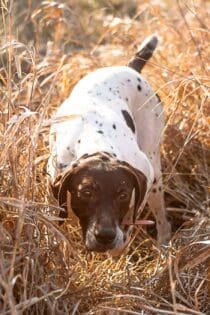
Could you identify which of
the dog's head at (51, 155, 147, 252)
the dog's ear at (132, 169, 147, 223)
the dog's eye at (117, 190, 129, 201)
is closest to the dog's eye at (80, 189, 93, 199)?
the dog's head at (51, 155, 147, 252)

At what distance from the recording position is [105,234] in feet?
13.1

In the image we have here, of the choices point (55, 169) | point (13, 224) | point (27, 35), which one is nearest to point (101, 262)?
point (55, 169)

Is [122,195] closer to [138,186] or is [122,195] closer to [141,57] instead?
[138,186]

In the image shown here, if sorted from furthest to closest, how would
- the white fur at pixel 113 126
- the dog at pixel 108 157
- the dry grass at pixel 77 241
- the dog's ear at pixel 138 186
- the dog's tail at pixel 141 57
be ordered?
the dog's tail at pixel 141 57, the white fur at pixel 113 126, the dog's ear at pixel 138 186, the dog at pixel 108 157, the dry grass at pixel 77 241

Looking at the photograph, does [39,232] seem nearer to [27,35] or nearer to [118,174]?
[118,174]

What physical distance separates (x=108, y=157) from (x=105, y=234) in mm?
452

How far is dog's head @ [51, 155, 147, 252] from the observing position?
4.08 meters

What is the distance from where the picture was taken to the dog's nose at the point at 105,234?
4000 mm

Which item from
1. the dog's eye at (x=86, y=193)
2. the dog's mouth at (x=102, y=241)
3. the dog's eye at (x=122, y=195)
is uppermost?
the dog's eye at (x=86, y=193)

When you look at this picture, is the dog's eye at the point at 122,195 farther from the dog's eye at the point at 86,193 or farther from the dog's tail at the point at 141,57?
the dog's tail at the point at 141,57

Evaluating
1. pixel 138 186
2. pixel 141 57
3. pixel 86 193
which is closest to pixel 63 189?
pixel 86 193

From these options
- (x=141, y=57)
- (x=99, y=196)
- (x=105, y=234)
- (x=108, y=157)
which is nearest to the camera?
(x=105, y=234)

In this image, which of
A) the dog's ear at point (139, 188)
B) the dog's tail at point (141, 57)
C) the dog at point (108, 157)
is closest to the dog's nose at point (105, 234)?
the dog at point (108, 157)

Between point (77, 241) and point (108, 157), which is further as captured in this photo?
point (77, 241)
